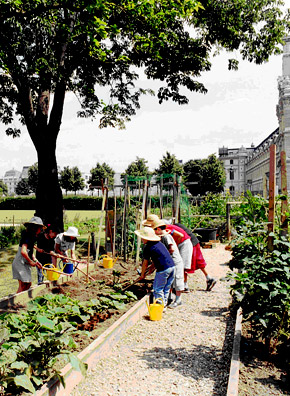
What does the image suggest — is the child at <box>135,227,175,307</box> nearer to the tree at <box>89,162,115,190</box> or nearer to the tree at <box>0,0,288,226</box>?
the tree at <box>0,0,288,226</box>

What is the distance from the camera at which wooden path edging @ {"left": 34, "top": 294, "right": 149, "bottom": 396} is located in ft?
9.81

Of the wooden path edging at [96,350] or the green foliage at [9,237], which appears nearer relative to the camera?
the wooden path edging at [96,350]

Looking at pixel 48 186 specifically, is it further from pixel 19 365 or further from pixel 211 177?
pixel 211 177

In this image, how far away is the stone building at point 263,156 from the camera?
43.3 meters

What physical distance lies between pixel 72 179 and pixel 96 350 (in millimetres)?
57115

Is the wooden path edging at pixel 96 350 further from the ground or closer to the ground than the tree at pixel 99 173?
closer to the ground

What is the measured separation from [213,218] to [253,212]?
10817mm

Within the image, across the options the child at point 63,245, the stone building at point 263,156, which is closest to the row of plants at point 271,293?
the stone building at point 263,156

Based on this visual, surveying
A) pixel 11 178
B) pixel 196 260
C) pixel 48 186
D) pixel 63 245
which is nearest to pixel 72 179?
pixel 48 186

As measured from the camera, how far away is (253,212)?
4.25 meters

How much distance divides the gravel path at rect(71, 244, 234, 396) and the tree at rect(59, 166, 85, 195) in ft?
182

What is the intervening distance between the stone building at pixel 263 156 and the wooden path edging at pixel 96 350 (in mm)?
3091

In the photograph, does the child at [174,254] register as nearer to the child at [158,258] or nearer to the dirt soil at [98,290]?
the child at [158,258]

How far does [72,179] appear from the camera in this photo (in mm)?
59375
